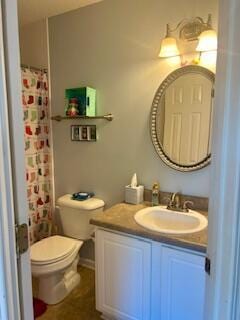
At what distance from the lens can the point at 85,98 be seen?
7.18 ft

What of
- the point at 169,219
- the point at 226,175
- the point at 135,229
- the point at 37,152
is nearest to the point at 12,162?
the point at 226,175

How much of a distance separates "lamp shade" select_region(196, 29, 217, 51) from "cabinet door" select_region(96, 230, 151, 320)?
4.19 ft

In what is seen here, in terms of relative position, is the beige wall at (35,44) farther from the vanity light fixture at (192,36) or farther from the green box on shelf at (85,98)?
the vanity light fixture at (192,36)

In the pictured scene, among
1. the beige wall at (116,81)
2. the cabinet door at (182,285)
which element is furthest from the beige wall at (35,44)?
the cabinet door at (182,285)

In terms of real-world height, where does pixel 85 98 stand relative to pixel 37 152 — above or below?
above

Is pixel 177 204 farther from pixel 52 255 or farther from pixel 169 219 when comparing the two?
pixel 52 255

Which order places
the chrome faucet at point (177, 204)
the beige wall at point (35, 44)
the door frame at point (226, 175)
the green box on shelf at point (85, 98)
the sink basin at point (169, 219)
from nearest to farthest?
the door frame at point (226, 175) < the sink basin at point (169, 219) < the chrome faucet at point (177, 204) < the green box on shelf at point (85, 98) < the beige wall at point (35, 44)

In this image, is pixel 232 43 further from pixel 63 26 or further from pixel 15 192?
pixel 63 26

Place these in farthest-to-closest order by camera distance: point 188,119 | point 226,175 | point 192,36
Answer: point 188,119 < point 192,36 < point 226,175

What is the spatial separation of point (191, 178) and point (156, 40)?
1037 millimetres

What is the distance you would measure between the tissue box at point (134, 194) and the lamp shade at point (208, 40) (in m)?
1.08

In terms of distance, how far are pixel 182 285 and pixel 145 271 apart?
225 millimetres

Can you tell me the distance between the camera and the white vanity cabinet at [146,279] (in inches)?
56.3

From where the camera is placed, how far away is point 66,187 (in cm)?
256
